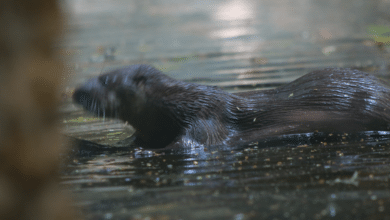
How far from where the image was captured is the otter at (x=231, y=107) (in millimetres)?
4266

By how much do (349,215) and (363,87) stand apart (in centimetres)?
214

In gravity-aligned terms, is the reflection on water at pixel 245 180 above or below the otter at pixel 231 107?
below

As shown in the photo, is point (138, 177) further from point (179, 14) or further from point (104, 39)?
point (179, 14)

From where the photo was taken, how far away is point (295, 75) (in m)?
6.95

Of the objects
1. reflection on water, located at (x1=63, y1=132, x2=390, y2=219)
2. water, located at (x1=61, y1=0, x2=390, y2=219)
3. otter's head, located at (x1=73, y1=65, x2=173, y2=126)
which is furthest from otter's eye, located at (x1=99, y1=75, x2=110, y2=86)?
reflection on water, located at (x1=63, y1=132, x2=390, y2=219)

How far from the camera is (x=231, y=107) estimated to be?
446 cm

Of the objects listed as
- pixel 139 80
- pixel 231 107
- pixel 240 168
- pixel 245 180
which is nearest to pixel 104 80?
pixel 139 80

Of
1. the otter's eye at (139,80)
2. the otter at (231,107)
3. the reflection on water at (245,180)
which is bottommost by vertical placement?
the reflection on water at (245,180)

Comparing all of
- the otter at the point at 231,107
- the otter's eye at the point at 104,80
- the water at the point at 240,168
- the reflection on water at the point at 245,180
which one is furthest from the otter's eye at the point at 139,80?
the reflection on water at the point at 245,180

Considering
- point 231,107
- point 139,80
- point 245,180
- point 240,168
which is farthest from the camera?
point 139,80

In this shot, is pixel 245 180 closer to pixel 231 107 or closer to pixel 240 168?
pixel 240 168

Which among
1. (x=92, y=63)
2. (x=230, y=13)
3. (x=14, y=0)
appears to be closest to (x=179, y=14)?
(x=230, y=13)

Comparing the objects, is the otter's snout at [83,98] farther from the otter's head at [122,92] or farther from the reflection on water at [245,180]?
the reflection on water at [245,180]

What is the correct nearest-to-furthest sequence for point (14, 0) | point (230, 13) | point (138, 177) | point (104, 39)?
point (14, 0) < point (138, 177) < point (104, 39) < point (230, 13)
